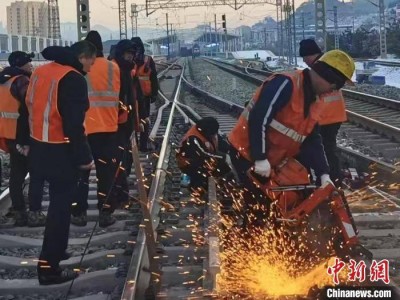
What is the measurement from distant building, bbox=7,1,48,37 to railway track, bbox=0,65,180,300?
114 metres

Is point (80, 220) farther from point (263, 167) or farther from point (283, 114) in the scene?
point (283, 114)

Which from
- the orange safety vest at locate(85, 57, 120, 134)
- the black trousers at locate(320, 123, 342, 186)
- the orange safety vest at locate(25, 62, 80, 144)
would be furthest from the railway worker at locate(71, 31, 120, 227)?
the black trousers at locate(320, 123, 342, 186)

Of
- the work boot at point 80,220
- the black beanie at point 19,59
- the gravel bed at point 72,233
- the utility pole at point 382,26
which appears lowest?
the gravel bed at point 72,233

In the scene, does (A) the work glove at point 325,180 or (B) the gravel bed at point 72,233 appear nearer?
(A) the work glove at point 325,180

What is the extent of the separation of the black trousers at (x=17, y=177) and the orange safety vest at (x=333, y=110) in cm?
305

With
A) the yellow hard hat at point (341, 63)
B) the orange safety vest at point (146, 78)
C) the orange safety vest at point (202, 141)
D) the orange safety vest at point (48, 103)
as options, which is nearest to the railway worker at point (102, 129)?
the orange safety vest at point (202, 141)

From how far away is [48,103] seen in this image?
458cm

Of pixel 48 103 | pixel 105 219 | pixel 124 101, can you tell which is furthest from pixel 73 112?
pixel 124 101

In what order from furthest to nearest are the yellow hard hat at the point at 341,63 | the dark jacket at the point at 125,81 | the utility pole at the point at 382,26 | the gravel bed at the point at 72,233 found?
the utility pole at the point at 382,26 < the dark jacket at the point at 125,81 < the gravel bed at the point at 72,233 < the yellow hard hat at the point at 341,63

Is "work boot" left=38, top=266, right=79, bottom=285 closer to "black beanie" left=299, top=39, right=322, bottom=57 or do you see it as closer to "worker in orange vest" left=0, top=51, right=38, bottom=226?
"worker in orange vest" left=0, top=51, right=38, bottom=226

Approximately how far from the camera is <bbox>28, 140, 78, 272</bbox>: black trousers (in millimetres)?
4645

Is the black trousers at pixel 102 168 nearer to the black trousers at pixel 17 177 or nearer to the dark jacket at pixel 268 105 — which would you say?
the black trousers at pixel 17 177

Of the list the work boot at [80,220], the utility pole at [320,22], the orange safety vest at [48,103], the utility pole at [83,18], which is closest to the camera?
the orange safety vest at [48,103]

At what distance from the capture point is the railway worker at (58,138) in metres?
4.54
